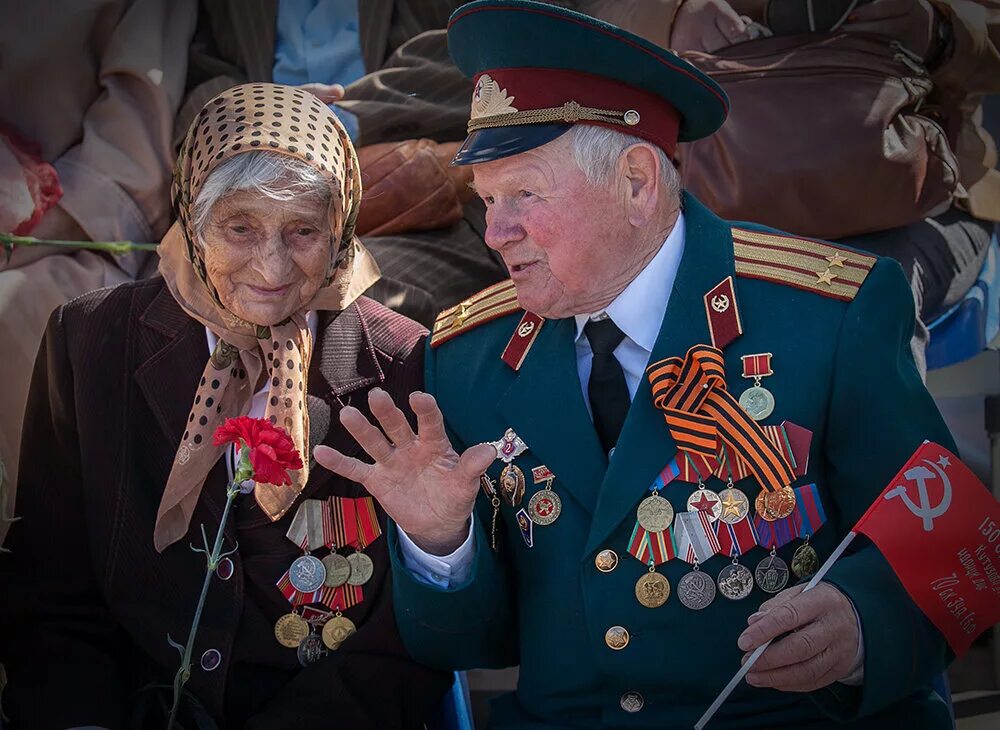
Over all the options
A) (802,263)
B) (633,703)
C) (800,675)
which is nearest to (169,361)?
(633,703)

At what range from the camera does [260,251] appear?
7.88 ft

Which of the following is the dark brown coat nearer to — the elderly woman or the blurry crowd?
the elderly woman

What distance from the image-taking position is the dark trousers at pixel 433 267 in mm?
3252

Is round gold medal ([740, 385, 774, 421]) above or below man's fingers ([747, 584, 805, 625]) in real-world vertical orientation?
above

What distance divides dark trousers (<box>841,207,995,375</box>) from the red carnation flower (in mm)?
1889

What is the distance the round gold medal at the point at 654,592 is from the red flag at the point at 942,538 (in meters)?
0.36

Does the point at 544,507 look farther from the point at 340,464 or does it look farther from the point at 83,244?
the point at 83,244

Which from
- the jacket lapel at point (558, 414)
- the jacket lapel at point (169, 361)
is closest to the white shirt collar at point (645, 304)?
the jacket lapel at point (558, 414)

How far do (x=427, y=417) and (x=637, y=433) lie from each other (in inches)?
15.7

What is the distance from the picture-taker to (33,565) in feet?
7.95

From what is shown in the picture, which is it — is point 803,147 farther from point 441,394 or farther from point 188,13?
point 188,13

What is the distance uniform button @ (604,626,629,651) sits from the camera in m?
2.09

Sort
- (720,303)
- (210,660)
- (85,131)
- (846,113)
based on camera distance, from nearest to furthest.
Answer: (720,303) → (210,660) → (846,113) → (85,131)

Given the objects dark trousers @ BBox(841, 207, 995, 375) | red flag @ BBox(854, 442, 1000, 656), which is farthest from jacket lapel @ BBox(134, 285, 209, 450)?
dark trousers @ BBox(841, 207, 995, 375)
